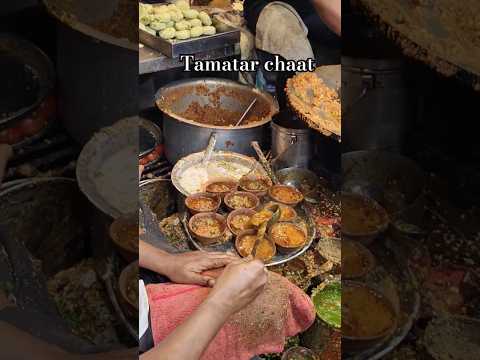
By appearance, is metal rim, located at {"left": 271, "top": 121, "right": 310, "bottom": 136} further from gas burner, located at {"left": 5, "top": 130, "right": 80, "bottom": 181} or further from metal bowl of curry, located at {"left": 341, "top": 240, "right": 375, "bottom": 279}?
gas burner, located at {"left": 5, "top": 130, "right": 80, "bottom": 181}

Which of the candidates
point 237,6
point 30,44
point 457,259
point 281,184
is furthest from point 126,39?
point 457,259

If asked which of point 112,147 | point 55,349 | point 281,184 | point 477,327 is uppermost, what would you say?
point 112,147

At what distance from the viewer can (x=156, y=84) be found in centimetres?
101

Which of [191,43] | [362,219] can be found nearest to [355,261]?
[362,219]

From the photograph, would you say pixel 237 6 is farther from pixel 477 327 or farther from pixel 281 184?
pixel 477 327

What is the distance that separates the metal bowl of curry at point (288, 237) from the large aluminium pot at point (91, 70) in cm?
40

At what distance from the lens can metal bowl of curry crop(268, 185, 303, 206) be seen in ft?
3.43

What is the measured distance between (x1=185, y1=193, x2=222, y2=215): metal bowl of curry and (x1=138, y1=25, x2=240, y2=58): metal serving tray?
29 cm

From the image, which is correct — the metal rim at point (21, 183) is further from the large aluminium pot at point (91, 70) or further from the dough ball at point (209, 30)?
the dough ball at point (209, 30)

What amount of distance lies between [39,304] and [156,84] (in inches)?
18.2

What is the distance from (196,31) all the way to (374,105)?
373 millimetres

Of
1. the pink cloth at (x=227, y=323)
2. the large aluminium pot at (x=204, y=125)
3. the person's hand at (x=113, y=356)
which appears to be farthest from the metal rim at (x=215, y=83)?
the person's hand at (x=113, y=356)

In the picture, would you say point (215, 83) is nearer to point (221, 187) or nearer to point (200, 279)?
point (221, 187)

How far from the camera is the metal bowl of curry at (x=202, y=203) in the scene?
41.5 inches
